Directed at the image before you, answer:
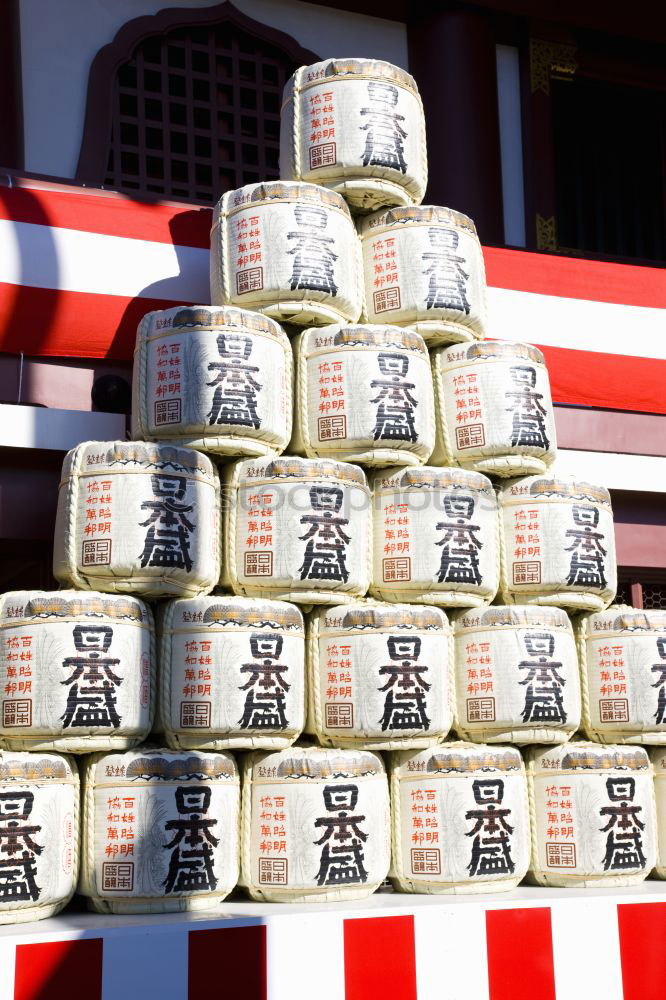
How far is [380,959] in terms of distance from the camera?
276 cm

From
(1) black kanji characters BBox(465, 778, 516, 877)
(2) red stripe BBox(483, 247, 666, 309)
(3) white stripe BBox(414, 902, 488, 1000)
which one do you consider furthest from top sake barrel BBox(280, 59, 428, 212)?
(3) white stripe BBox(414, 902, 488, 1000)

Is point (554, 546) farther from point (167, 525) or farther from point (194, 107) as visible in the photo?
point (194, 107)

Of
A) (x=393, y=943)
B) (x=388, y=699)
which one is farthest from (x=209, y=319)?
(x=393, y=943)

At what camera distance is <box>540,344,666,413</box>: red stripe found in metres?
4.82

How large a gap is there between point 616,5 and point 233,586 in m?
4.57

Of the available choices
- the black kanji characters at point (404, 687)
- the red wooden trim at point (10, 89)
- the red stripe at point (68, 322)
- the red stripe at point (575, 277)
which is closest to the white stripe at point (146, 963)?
the black kanji characters at point (404, 687)

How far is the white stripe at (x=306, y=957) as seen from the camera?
2.69m

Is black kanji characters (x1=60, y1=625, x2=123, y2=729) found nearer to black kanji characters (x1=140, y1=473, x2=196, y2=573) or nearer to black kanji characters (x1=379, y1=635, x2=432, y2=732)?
black kanji characters (x1=140, y1=473, x2=196, y2=573)

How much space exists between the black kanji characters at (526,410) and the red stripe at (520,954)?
143 centimetres

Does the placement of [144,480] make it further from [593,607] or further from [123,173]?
[123,173]

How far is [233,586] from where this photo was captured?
338 centimetres

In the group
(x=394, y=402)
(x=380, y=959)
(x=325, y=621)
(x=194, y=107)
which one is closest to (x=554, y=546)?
(x=394, y=402)

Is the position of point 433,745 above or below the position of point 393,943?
above

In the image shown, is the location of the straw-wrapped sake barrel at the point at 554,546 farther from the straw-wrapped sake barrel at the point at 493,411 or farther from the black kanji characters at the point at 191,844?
the black kanji characters at the point at 191,844
